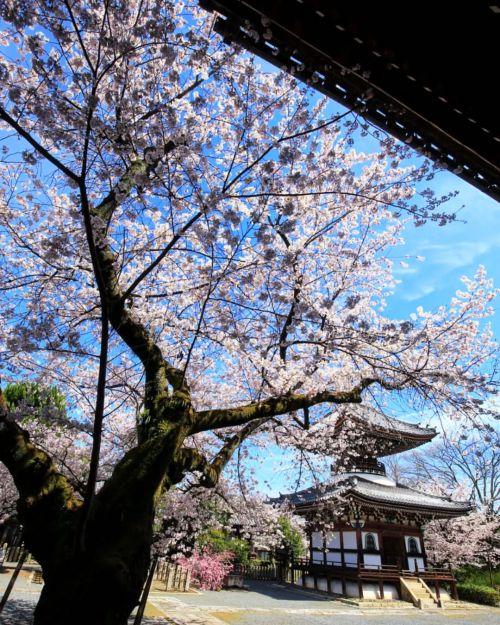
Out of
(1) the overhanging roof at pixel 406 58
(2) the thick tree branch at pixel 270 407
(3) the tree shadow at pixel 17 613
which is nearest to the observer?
(1) the overhanging roof at pixel 406 58

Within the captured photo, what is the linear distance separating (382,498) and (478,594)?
8.86 meters

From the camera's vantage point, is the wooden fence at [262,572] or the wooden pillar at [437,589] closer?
the wooden pillar at [437,589]

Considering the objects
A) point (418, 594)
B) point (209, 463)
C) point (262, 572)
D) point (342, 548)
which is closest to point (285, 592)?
point (342, 548)

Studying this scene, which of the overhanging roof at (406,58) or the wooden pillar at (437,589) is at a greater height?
the overhanging roof at (406,58)

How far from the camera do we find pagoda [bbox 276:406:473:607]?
1594cm

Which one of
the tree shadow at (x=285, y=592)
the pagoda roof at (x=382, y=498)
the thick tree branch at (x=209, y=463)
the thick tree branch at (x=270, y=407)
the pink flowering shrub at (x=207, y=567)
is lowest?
the tree shadow at (x=285, y=592)

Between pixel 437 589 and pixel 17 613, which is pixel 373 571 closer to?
pixel 437 589

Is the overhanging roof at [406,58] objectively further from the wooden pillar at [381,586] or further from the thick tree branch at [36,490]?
the wooden pillar at [381,586]

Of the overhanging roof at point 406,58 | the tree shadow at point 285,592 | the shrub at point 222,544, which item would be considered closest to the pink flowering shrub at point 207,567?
the shrub at point 222,544

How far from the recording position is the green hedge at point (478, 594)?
742 inches

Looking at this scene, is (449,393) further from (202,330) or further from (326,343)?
(202,330)

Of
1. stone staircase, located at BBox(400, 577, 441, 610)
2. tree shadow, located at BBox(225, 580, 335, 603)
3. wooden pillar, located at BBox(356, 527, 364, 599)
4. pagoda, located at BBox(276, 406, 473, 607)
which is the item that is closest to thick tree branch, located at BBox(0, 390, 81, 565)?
pagoda, located at BBox(276, 406, 473, 607)

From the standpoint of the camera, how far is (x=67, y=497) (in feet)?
10.4

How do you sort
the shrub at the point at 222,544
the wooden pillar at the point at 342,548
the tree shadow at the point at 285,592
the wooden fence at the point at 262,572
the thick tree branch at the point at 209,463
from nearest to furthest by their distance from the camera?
the thick tree branch at the point at 209,463 → the tree shadow at the point at 285,592 → the shrub at the point at 222,544 → the wooden pillar at the point at 342,548 → the wooden fence at the point at 262,572
